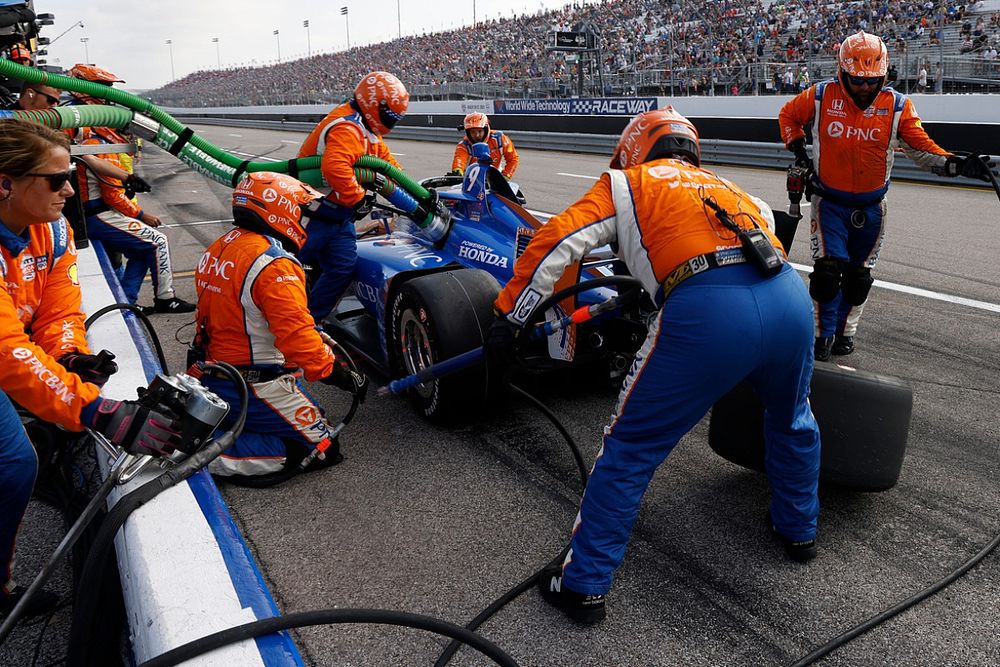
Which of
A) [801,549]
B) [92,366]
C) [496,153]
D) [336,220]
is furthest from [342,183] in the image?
[496,153]

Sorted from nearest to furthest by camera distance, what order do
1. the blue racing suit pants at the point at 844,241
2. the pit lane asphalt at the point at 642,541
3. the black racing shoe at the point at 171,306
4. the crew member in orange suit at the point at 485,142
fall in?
the pit lane asphalt at the point at 642,541 → the blue racing suit pants at the point at 844,241 → the black racing shoe at the point at 171,306 → the crew member in orange suit at the point at 485,142

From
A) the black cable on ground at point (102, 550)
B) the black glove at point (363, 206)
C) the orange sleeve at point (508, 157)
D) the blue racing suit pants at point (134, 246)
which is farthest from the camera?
the orange sleeve at point (508, 157)

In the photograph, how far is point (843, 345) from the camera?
529cm

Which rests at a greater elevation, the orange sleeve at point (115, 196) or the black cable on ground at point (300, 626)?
the orange sleeve at point (115, 196)

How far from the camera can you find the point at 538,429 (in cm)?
417

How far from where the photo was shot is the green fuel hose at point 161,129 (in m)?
4.13

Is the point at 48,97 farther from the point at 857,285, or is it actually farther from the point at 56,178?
the point at 857,285

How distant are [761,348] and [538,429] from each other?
186cm

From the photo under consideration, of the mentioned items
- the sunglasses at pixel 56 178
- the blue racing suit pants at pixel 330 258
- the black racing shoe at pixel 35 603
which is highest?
the sunglasses at pixel 56 178

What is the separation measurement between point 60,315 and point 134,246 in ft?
12.4

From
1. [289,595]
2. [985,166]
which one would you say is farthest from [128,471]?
[985,166]

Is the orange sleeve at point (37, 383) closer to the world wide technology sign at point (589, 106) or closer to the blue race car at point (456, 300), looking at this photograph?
the blue race car at point (456, 300)

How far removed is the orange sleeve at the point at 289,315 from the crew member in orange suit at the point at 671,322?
4.01 feet

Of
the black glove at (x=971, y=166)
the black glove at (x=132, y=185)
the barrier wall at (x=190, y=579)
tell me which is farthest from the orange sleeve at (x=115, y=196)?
the black glove at (x=971, y=166)
